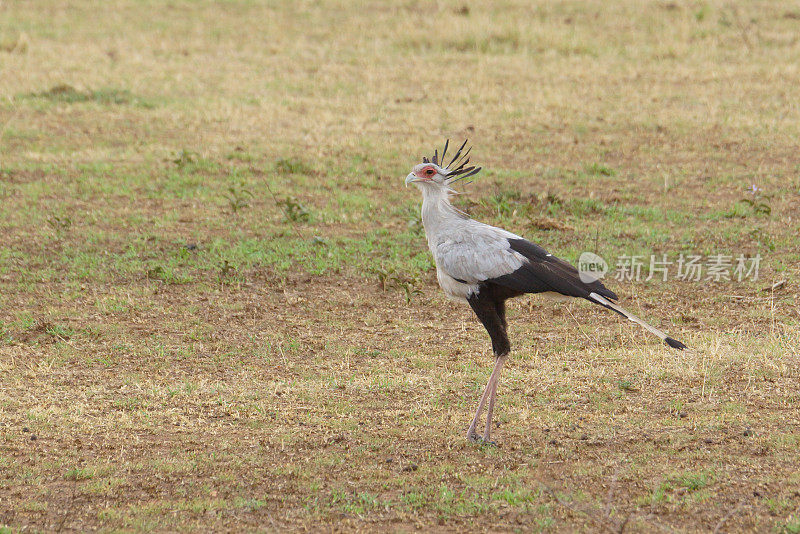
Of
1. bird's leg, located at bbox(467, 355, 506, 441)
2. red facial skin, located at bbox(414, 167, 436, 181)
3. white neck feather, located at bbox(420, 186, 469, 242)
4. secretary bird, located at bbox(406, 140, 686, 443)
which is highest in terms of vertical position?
red facial skin, located at bbox(414, 167, 436, 181)

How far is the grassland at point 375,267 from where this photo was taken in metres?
5.39

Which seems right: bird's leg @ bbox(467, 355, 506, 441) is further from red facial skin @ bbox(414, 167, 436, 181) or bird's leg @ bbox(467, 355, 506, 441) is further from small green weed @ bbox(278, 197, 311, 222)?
small green weed @ bbox(278, 197, 311, 222)

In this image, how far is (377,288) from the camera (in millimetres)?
8898

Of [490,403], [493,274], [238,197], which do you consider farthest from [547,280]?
[238,197]

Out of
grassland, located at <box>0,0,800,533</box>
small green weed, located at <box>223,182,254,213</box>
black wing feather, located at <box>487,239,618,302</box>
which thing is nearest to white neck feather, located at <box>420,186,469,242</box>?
black wing feather, located at <box>487,239,618,302</box>

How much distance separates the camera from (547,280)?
5.80 m

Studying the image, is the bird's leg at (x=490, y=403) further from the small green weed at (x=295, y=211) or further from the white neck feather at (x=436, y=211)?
the small green weed at (x=295, y=211)

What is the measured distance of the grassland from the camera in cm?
539

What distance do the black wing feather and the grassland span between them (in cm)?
89

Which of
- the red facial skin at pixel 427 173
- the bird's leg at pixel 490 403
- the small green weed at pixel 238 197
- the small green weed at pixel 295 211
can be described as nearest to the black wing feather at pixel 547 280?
the bird's leg at pixel 490 403

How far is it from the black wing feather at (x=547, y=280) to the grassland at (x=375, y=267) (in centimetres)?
89

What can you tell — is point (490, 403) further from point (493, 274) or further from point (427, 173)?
point (427, 173)

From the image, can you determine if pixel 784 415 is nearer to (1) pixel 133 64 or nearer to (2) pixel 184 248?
(2) pixel 184 248

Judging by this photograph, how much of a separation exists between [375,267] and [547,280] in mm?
3580
